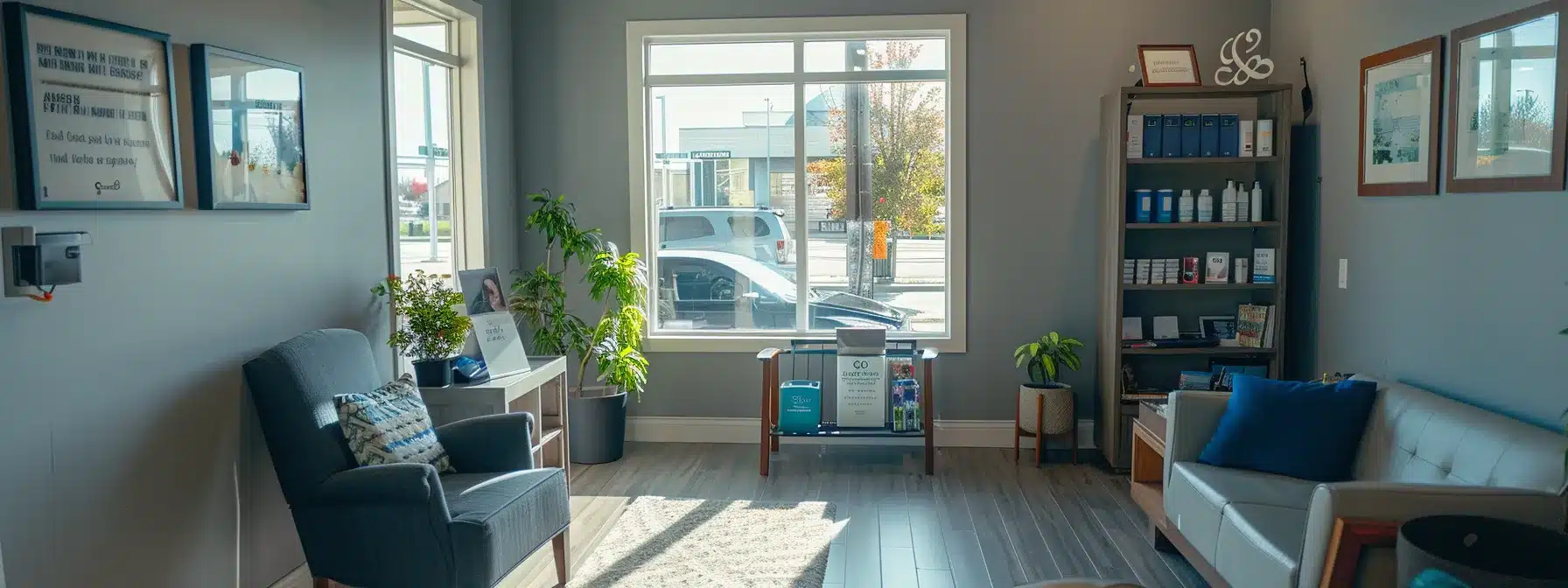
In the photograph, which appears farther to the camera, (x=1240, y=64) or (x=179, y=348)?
(x=1240, y=64)

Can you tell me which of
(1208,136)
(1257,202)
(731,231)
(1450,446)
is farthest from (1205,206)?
(731,231)

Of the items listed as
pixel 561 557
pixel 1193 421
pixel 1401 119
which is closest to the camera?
pixel 561 557

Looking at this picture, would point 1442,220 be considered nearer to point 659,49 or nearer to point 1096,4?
point 1096,4

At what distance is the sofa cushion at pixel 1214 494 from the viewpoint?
3293 millimetres

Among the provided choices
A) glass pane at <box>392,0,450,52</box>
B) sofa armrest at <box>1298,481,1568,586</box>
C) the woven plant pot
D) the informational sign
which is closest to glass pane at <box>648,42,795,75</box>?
glass pane at <box>392,0,450,52</box>

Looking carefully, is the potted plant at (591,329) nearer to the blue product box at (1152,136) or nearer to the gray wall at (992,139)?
the gray wall at (992,139)

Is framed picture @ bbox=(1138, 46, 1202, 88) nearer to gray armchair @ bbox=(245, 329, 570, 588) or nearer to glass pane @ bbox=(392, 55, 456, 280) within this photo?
glass pane @ bbox=(392, 55, 456, 280)

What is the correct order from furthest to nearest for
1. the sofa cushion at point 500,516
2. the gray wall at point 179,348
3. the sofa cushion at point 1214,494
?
the sofa cushion at point 1214,494 → the sofa cushion at point 500,516 → the gray wall at point 179,348

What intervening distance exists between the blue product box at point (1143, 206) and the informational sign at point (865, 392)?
4.64ft

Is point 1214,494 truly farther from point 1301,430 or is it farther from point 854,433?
point 854,433

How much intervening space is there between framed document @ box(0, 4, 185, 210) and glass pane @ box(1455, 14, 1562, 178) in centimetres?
394

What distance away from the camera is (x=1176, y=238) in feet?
18.1

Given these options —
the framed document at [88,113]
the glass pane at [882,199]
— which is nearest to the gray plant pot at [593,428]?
the glass pane at [882,199]

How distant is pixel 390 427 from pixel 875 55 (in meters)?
3.45
